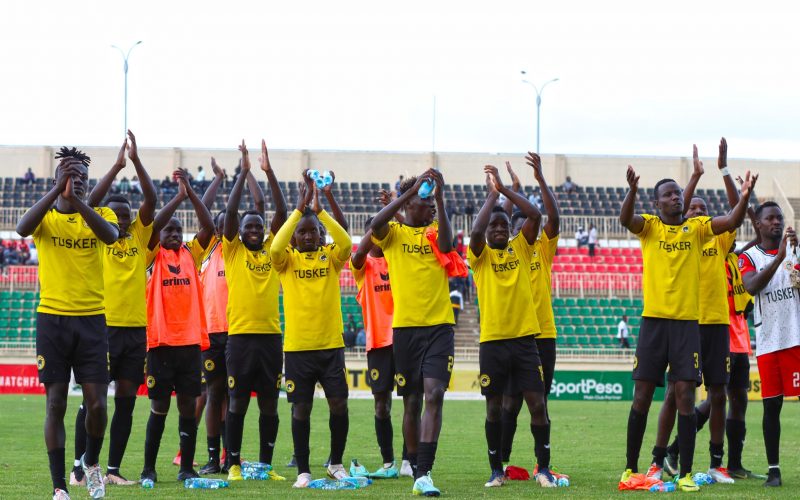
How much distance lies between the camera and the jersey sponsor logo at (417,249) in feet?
36.1

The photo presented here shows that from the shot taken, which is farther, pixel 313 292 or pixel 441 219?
pixel 313 292

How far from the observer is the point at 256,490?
1070cm

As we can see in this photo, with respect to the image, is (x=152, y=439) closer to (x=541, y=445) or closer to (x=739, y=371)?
(x=541, y=445)

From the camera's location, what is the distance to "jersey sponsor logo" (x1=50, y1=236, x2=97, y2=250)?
962cm

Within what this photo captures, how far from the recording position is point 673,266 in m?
10.8

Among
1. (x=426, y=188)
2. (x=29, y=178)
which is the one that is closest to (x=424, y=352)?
(x=426, y=188)

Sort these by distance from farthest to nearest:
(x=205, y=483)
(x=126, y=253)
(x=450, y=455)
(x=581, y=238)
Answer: (x=581, y=238) → (x=450, y=455) → (x=126, y=253) → (x=205, y=483)

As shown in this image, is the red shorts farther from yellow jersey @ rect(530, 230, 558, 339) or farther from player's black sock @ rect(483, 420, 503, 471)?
player's black sock @ rect(483, 420, 503, 471)

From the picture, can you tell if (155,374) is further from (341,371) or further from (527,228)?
(527,228)

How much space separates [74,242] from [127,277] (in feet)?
5.11

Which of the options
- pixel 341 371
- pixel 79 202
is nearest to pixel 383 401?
pixel 341 371

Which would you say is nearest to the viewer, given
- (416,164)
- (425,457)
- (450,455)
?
(425,457)

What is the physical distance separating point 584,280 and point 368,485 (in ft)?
101

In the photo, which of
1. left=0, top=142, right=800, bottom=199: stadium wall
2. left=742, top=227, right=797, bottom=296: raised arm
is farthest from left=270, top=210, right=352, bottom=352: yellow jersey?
left=0, top=142, right=800, bottom=199: stadium wall
